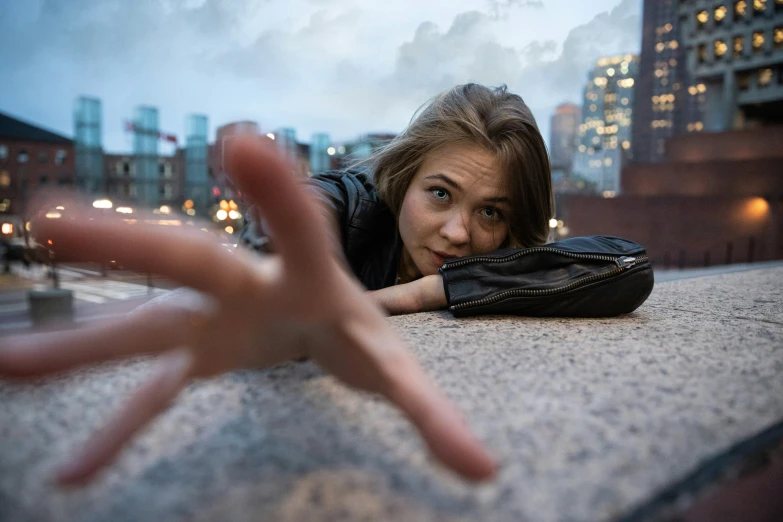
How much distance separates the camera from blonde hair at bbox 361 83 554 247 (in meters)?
1.77

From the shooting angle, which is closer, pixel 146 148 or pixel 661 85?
pixel 146 148

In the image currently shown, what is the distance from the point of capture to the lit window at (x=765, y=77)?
71.7 feet

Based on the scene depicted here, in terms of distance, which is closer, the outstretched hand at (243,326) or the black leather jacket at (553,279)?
the outstretched hand at (243,326)

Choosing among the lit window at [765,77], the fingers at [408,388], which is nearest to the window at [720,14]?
the lit window at [765,77]

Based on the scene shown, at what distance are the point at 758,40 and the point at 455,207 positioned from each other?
2747 centimetres

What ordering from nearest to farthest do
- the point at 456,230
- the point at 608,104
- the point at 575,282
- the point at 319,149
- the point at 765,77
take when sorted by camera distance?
the point at 575,282 → the point at 456,230 → the point at 765,77 → the point at 319,149 → the point at 608,104

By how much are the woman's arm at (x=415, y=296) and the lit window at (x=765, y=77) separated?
2756 cm

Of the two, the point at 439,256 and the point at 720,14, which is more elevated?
the point at 720,14

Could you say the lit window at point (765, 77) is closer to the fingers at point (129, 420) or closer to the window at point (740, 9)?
the window at point (740, 9)

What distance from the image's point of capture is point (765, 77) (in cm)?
2198

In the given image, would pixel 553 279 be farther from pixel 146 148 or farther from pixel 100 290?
pixel 146 148

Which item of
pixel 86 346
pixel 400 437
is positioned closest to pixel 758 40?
pixel 400 437

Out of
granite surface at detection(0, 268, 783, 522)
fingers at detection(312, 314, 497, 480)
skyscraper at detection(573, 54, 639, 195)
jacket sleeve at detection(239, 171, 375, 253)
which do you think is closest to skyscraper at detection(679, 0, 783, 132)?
jacket sleeve at detection(239, 171, 375, 253)

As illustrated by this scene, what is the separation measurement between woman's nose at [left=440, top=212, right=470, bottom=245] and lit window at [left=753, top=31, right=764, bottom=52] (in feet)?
89.3
